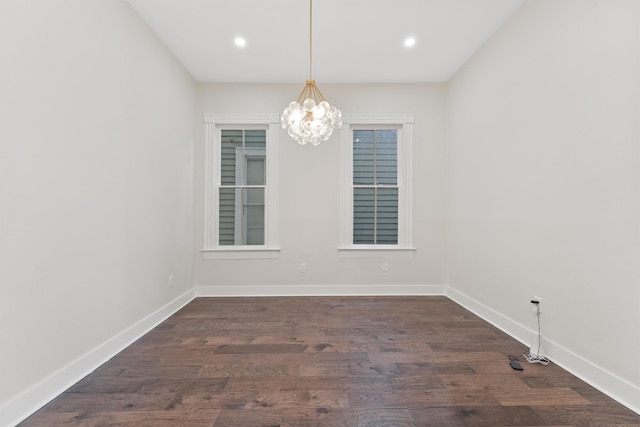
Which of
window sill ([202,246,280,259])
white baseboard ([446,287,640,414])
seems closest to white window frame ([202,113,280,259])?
window sill ([202,246,280,259])

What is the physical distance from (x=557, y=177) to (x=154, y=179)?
3.50 metres

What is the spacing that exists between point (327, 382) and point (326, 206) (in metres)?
2.38

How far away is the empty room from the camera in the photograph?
1610 mm

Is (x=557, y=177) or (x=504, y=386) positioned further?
(x=557, y=177)

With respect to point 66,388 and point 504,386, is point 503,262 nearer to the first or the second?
point 504,386

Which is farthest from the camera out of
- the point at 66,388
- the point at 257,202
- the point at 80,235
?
the point at 257,202

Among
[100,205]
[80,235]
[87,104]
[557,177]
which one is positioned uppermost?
[87,104]

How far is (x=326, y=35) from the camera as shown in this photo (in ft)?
9.43

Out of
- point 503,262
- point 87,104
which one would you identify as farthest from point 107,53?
point 503,262

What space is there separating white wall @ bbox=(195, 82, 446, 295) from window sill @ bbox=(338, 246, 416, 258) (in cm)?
7

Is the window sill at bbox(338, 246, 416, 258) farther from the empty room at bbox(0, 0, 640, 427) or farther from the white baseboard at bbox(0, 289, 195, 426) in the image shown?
the white baseboard at bbox(0, 289, 195, 426)

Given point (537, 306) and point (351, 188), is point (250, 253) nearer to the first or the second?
point (351, 188)

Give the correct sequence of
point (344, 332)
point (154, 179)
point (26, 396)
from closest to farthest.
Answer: point (26, 396) < point (344, 332) < point (154, 179)

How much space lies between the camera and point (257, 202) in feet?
13.1
